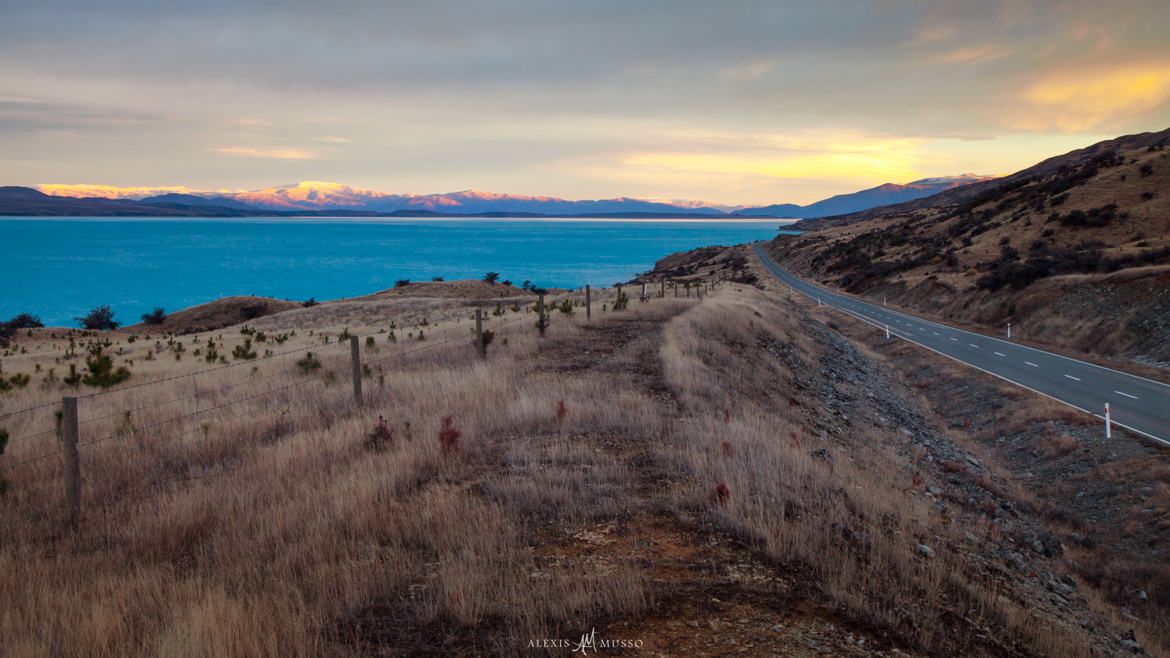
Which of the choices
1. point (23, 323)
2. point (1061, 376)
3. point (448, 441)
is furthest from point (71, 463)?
point (23, 323)

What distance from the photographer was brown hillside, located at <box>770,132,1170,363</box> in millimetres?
26438

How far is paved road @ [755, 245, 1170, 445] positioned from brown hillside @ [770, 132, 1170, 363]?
278cm

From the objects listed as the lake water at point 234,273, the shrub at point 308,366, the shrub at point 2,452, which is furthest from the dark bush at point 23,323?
the shrub at point 2,452

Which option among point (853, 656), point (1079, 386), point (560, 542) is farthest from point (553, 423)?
point (1079, 386)

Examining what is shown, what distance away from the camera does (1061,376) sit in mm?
21078

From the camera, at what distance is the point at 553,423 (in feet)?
31.8

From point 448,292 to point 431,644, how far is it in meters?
55.5

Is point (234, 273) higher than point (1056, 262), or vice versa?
point (1056, 262)

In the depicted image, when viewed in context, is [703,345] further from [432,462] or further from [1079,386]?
[1079,386]

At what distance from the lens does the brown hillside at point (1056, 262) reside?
86.7ft

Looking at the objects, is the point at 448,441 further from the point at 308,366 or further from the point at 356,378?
Result: the point at 308,366

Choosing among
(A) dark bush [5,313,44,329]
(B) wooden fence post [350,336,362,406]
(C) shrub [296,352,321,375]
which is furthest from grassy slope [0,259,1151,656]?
(A) dark bush [5,313,44,329]

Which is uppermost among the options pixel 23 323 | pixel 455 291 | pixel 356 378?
pixel 356 378

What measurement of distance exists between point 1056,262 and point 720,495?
1521 inches
